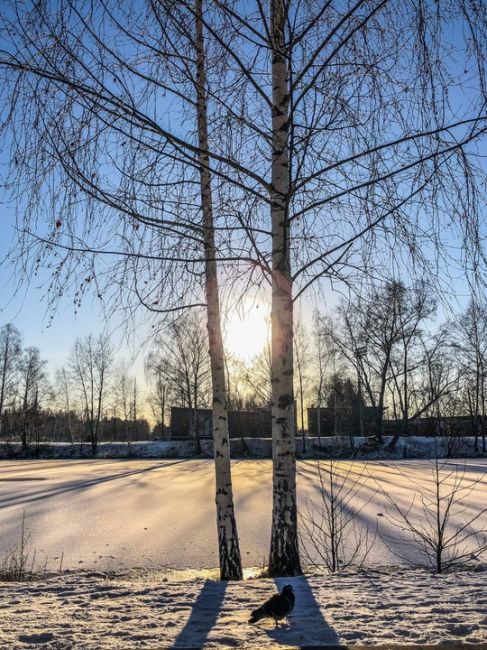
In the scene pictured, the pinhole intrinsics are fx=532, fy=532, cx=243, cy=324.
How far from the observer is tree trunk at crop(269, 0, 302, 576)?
492 cm

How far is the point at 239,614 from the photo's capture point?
3.11 metres

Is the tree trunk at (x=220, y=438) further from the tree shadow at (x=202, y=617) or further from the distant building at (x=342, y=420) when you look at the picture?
the distant building at (x=342, y=420)

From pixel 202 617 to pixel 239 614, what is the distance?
0.80 ft

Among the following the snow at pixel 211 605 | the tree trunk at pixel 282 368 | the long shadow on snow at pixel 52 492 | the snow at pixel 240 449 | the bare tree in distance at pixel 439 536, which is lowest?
the snow at pixel 240 449

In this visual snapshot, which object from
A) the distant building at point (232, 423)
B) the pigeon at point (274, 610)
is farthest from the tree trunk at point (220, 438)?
the distant building at point (232, 423)

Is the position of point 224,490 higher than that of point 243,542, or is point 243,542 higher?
point 224,490

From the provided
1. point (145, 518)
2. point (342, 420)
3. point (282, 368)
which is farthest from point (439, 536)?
point (342, 420)

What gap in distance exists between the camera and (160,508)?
41.8 ft

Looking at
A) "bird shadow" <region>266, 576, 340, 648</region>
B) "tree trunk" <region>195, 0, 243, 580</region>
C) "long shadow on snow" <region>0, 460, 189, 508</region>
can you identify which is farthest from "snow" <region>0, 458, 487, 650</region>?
"long shadow on snow" <region>0, 460, 189, 508</region>

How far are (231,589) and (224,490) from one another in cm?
211

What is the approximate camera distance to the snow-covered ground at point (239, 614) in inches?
101

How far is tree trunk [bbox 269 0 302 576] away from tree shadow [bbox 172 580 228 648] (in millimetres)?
1242

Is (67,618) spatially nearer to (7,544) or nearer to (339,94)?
(339,94)

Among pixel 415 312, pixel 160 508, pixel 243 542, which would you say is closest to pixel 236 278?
pixel 415 312
